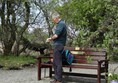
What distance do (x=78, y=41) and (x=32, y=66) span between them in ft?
23.4

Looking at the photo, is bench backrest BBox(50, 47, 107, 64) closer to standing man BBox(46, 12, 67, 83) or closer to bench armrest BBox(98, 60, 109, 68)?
bench armrest BBox(98, 60, 109, 68)

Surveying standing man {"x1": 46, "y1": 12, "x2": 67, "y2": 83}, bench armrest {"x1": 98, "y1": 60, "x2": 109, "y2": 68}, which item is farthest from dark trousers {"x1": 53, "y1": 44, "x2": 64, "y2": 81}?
bench armrest {"x1": 98, "y1": 60, "x2": 109, "y2": 68}

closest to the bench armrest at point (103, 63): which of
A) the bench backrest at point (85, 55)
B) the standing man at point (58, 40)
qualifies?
the bench backrest at point (85, 55)

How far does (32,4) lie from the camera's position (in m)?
15.1

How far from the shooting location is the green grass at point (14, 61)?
43.0ft

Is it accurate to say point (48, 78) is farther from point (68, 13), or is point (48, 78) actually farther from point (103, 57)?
point (68, 13)

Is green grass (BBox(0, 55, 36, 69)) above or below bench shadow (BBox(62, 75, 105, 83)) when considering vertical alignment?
above

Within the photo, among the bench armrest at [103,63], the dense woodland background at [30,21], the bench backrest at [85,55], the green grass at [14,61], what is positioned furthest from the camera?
the dense woodland background at [30,21]

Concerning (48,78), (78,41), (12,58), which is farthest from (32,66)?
(78,41)

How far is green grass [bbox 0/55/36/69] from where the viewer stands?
1311 centimetres

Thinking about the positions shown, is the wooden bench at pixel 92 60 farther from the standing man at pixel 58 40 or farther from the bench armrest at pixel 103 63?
the standing man at pixel 58 40

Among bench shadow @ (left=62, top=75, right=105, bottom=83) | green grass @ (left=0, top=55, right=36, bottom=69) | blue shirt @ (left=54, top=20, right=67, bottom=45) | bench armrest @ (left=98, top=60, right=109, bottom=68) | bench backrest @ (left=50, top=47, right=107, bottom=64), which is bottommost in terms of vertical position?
bench shadow @ (left=62, top=75, right=105, bottom=83)

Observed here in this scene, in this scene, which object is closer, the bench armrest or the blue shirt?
the bench armrest

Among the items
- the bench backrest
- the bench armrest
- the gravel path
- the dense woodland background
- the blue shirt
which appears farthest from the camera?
the dense woodland background
